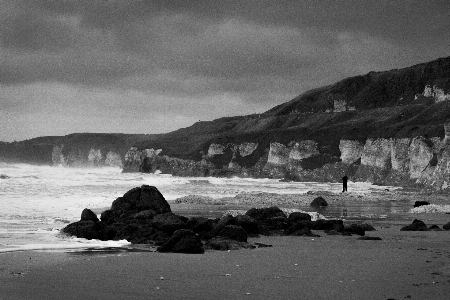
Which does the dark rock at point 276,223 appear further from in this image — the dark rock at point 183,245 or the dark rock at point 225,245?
the dark rock at point 183,245

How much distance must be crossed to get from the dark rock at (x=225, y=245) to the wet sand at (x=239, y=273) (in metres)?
0.49

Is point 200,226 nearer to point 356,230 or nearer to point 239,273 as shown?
point 356,230

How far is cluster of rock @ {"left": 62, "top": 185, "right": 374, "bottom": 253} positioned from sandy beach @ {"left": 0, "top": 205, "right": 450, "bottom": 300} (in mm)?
869

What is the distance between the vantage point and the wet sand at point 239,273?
34.0 ft

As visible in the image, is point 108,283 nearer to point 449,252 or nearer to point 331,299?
point 331,299

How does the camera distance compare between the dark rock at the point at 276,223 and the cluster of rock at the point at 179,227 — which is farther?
the dark rock at the point at 276,223

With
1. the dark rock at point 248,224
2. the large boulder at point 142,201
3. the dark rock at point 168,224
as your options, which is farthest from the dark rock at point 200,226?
the large boulder at point 142,201

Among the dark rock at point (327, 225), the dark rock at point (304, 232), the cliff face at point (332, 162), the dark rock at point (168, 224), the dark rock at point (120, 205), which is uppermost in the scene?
the cliff face at point (332, 162)

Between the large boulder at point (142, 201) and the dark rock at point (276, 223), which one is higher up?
the large boulder at point (142, 201)

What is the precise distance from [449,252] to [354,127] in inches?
4986

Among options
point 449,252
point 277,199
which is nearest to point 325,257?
point 449,252

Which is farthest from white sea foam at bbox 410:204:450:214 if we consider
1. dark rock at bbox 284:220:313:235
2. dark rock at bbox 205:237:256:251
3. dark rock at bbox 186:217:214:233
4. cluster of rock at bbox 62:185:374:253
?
dark rock at bbox 205:237:256:251

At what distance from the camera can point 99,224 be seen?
20031 millimetres

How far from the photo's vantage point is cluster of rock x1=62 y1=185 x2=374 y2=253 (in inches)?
672
